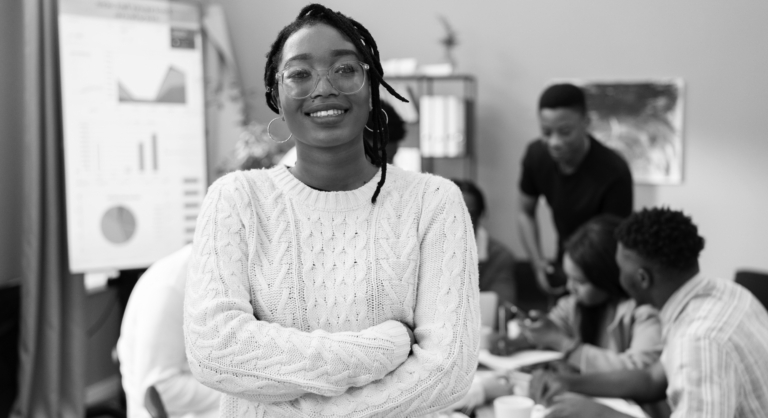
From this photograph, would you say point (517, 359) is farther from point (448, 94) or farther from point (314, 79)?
point (448, 94)

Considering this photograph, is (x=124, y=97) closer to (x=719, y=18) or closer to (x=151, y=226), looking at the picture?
(x=151, y=226)

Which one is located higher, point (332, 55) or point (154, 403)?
point (332, 55)

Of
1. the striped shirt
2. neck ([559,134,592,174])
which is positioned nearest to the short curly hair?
the striped shirt

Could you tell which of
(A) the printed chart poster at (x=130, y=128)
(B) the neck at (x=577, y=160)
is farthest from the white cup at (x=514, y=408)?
(A) the printed chart poster at (x=130, y=128)

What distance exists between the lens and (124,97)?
336 centimetres

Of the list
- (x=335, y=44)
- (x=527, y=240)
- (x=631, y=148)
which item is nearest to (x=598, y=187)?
(x=527, y=240)

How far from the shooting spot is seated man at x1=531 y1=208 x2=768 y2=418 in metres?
1.55

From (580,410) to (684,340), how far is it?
11.3 inches

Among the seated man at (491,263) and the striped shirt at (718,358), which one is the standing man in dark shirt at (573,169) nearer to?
the seated man at (491,263)

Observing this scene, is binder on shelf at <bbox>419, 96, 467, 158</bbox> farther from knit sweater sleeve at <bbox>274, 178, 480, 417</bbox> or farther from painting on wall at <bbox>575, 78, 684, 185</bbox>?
knit sweater sleeve at <bbox>274, 178, 480, 417</bbox>

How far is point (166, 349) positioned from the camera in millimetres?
1815

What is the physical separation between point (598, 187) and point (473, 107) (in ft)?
4.24

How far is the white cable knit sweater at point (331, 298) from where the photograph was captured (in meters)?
1.14

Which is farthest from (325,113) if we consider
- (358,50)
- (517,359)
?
(517,359)
